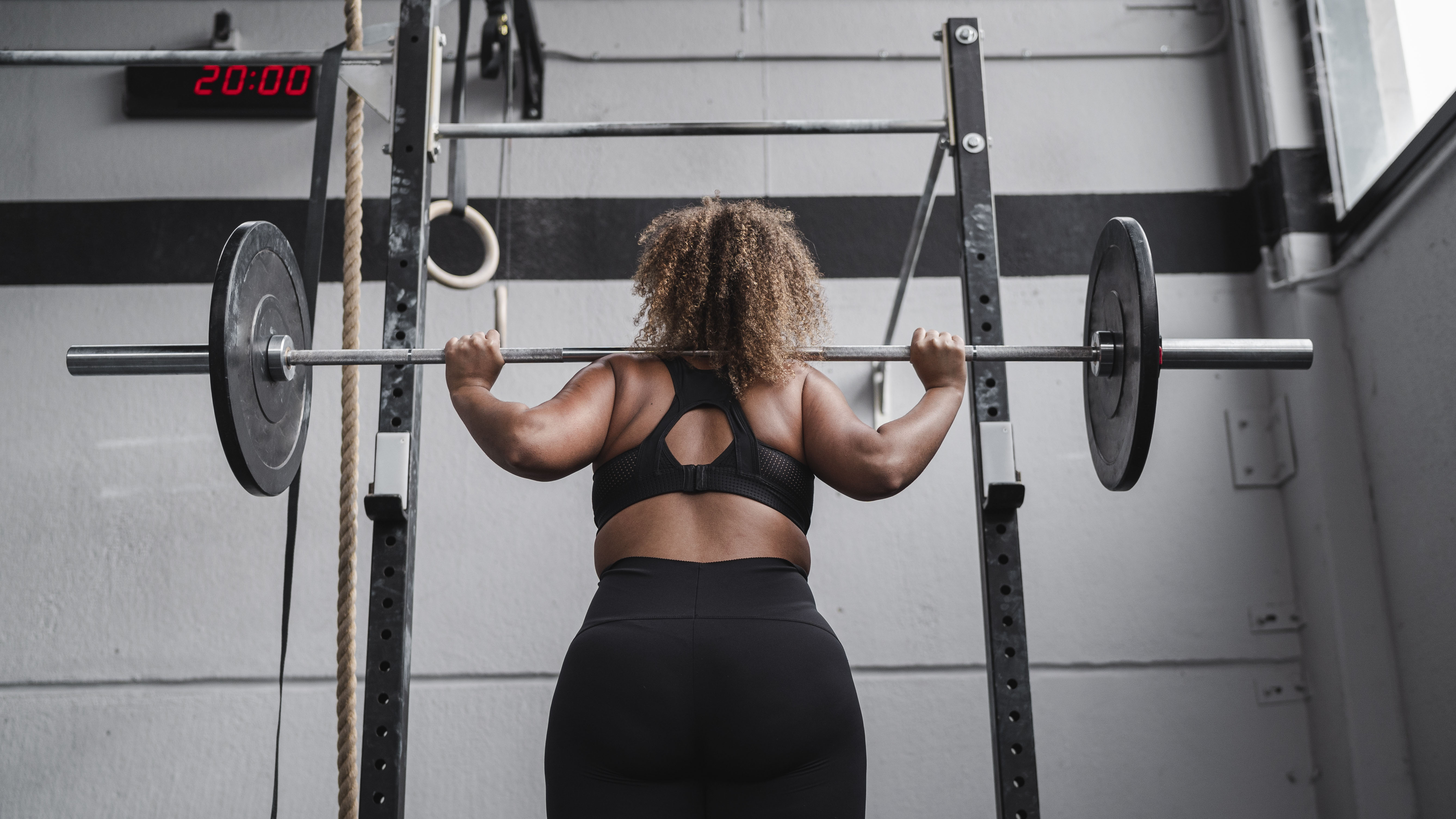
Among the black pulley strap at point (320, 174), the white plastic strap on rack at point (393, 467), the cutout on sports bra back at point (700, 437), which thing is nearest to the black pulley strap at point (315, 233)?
the black pulley strap at point (320, 174)

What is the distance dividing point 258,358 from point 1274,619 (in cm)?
246

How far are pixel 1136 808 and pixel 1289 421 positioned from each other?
41.7 inches

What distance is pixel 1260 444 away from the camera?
2867 millimetres

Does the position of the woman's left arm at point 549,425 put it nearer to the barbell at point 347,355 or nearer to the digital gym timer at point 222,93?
the barbell at point 347,355

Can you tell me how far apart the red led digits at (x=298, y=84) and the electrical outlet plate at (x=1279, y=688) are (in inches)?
118

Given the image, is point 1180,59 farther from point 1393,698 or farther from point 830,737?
point 830,737

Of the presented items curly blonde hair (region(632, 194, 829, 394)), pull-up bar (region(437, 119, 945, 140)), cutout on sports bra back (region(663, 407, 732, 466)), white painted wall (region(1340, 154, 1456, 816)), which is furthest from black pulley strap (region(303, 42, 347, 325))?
white painted wall (region(1340, 154, 1456, 816))

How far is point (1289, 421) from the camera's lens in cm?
280

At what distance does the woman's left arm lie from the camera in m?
1.36

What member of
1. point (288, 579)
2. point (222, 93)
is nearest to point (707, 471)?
point (288, 579)

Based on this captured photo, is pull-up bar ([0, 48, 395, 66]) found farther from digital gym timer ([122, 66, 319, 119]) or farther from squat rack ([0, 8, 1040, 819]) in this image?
digital gym timer ([122, 66, 319, 119])

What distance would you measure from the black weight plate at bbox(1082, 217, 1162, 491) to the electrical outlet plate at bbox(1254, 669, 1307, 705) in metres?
1.29

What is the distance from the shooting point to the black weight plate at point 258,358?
1.48 meters

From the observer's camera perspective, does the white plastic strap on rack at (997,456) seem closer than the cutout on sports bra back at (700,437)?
No
